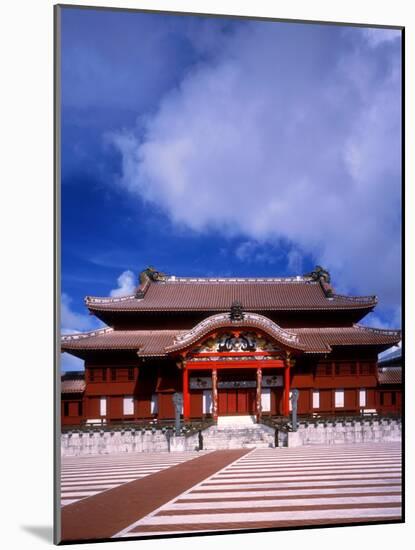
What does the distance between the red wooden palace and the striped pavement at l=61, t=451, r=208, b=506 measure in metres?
1.30

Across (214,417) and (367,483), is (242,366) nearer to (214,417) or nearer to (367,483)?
(214,417)

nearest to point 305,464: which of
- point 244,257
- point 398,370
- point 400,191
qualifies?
point 398,370

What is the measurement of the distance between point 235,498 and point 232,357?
5.70 meters

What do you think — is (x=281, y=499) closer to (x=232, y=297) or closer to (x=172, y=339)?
(x=232, y=297)

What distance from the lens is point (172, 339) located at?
15.1 meters

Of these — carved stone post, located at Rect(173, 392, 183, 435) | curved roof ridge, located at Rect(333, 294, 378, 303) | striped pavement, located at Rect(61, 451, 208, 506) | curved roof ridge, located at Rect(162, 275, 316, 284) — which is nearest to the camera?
striped pavement, located at Rect(61, 451, 208, 506)

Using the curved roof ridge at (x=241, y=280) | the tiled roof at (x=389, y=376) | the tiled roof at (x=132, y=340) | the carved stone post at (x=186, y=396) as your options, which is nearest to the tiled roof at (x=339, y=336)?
the tiled roof at (x=389, y=376)

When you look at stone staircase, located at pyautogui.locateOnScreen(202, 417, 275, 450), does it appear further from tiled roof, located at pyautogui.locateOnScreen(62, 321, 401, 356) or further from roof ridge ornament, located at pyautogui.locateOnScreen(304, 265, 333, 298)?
roof ridge ornament, located at pyautogui.locateOnScreen(304, 265, 333, 298)

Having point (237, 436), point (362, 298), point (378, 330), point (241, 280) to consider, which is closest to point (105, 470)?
point (237, 436)

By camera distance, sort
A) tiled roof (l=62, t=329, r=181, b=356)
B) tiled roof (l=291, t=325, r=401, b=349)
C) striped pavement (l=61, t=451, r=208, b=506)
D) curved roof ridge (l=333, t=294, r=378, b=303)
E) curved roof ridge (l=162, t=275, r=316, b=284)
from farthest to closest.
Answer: tiled roof (l=62, t=329, r=181, b=356) < tiled roof (l=291, t=325, r=401, b=349) < curved roof ridge (l=162, t=275, r=316, b=284) < curved roof ridge (l=333, t=294, r=378, b=303) < striped pavement (l=61, t=451, r=208, b=506)

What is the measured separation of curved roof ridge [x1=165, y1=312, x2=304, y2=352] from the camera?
1415 centimetres

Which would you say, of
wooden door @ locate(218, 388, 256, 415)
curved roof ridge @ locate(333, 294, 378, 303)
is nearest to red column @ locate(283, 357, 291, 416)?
wooden door @ locate(218, 388, 256, 415)

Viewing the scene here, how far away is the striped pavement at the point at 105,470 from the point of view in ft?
31.0

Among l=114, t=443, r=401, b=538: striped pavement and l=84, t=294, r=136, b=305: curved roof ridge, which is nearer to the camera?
l=114, t=443, r=401, b=538: striped pavement
